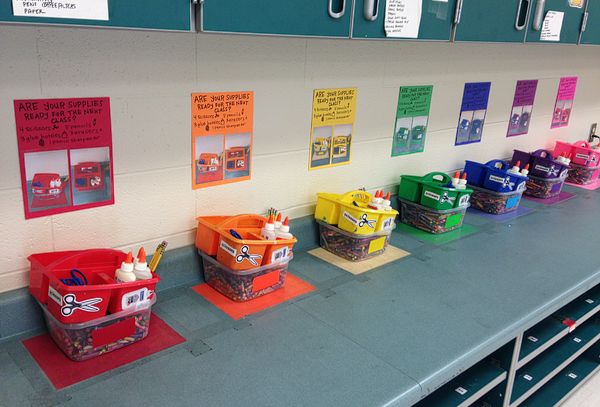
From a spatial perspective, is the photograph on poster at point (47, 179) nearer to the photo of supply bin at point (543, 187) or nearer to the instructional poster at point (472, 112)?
the instructional poster at point (472, 112)

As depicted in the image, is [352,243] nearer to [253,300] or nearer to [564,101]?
[253,300]

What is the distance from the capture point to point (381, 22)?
149 cm

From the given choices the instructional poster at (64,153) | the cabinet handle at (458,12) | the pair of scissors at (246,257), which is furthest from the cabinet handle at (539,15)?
the instructional poster at (64,153)

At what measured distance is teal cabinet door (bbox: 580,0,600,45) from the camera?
221 centimetres

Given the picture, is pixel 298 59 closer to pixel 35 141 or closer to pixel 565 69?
pixel 35 141

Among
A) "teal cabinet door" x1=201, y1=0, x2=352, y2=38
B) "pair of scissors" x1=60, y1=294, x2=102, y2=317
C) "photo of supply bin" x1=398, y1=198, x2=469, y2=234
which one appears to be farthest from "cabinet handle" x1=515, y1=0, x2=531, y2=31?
"pair of scissors" x1=60, y1=294, x2=102, y2=317

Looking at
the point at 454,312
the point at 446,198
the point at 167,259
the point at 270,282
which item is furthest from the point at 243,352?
the point at 446,198

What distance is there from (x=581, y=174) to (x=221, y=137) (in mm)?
2320

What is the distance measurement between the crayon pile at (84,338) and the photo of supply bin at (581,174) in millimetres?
2658

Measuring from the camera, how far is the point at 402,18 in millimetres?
1537

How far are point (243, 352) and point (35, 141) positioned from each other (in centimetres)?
74

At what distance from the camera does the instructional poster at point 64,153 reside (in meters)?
1.29

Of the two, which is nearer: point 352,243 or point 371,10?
point 371,10

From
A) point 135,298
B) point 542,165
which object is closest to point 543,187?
point 542,165
